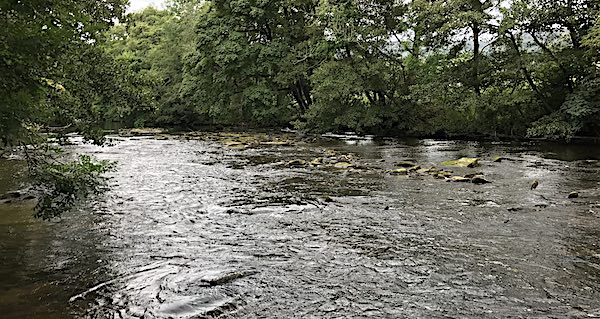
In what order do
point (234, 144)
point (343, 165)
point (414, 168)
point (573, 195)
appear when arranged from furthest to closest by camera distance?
point (234, 144), point (343, 165), point (414, 168), point (573, 195)

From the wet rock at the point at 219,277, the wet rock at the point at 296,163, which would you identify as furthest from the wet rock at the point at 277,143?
the wet rock at the point at 219,277

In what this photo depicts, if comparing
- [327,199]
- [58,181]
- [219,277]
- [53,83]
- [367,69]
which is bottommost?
[219,277]

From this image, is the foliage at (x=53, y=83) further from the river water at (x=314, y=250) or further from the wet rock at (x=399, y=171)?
the wet rock at (x=399, y=171)

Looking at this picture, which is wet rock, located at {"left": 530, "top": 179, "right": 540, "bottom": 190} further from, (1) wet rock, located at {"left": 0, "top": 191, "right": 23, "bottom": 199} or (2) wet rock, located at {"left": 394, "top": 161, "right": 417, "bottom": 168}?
(1) wet rock, located at {"left": 0, "top": 191, "right": 23, "bottom": 199}

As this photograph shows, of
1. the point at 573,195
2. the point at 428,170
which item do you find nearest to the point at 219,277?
the point at 573,195

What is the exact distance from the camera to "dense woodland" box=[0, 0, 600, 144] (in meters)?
6.66

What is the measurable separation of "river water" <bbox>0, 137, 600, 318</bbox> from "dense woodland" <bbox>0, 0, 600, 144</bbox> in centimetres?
156

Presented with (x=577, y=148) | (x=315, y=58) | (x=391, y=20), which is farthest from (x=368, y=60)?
(x=577, y=148)

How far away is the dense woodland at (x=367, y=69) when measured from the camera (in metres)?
6.66

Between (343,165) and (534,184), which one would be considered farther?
(343,165)

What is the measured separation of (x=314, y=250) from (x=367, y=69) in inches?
620

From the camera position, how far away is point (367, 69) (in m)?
20.9

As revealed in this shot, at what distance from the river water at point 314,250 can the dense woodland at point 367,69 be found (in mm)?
1565

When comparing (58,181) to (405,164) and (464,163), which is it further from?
(464,163)
